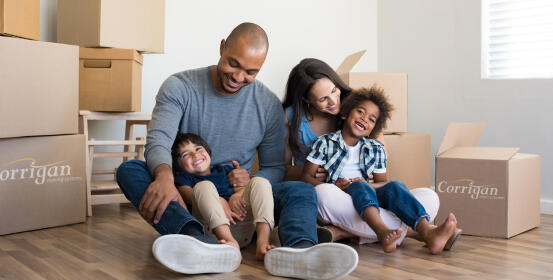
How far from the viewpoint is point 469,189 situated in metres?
2.12

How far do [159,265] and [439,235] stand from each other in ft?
2.71

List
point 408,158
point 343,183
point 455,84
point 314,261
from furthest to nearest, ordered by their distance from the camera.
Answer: point 455,84
point 408,158
point 343,183
point 314,261

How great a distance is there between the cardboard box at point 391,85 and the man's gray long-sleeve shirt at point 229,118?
2.12 feet

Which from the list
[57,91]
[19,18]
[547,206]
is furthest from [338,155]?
[547,206]

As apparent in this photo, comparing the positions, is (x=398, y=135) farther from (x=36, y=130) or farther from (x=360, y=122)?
(x=36, y=130)

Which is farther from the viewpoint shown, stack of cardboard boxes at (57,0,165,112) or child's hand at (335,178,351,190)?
stack of cardboard boxes at (57,0,165,112)

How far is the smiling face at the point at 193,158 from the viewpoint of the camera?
176cm

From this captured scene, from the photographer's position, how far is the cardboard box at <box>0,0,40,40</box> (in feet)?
6.35

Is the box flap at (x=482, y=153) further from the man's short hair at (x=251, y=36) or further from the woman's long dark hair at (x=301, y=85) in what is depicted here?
the man's short hair at (x=251, y=36)

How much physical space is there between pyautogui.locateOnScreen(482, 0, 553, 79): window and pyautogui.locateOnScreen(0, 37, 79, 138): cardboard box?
2075 mm

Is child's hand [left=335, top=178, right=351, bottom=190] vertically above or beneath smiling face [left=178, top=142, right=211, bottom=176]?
beneath

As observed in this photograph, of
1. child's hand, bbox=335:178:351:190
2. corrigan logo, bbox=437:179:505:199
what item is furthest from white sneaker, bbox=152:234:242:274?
corrigan logo, bbox=437:179:505:199

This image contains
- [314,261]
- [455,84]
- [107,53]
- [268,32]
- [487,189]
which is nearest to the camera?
[314,261]

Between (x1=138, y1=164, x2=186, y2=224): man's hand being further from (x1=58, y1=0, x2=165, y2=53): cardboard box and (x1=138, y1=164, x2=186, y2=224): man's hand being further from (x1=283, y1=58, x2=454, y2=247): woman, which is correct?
(x1=58, y1=0, x2=165, y2=53): cardboard box
